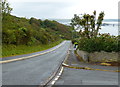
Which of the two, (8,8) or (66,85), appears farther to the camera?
(8,8)

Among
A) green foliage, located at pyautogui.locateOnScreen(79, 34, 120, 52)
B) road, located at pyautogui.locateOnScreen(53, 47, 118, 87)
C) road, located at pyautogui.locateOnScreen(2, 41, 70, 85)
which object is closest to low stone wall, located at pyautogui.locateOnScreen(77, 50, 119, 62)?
green foliage, located at pyautogui.locateOnScreen(79, 34, 120, 52)

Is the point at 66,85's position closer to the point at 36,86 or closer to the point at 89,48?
the point at 36,86

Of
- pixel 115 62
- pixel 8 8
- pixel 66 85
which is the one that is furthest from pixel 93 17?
pixel 66 85

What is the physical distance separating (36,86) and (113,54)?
38.6ft

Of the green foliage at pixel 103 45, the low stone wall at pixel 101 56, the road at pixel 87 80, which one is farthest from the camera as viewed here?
the green foliage at pixel 103 45

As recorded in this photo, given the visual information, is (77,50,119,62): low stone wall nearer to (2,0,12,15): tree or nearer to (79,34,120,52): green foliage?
(79,34,120,52): green foliage

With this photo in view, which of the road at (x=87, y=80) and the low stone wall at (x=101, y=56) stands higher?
the road at (x=87, y=80)

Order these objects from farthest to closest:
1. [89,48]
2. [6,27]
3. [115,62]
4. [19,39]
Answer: [19,39] < [6,27] < [89,48] < [115,62]

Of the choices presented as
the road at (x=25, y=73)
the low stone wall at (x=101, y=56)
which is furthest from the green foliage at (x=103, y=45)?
the road at (x=25, y=73)

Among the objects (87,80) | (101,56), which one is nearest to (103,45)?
(101,56)

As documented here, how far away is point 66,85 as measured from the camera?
8758 mm

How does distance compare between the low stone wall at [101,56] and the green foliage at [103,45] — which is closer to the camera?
the low stone wall at [101,56]

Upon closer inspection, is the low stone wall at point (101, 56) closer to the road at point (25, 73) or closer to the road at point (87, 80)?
the road at point (25, 73)

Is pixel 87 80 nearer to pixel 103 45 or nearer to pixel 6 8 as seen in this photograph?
pixel 103 45
